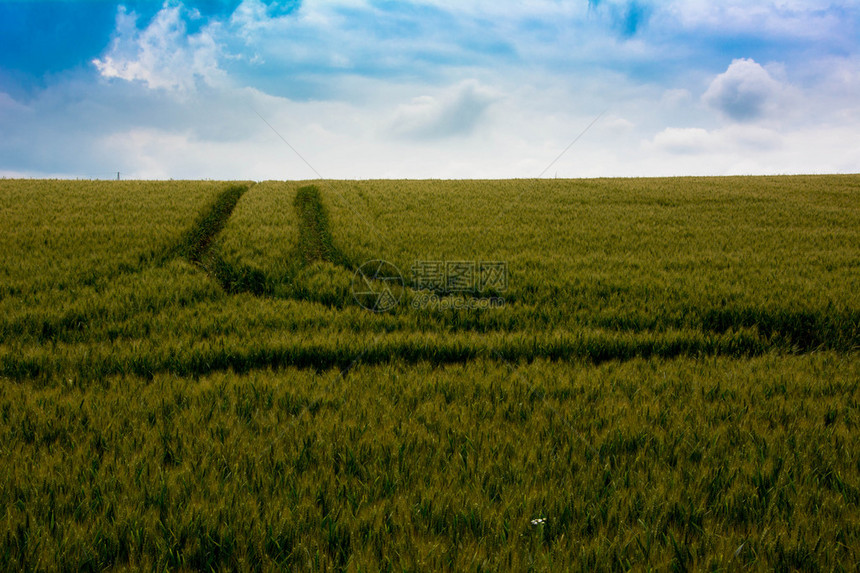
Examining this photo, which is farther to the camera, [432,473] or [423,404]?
[423,404]

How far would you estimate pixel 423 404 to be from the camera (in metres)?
3.65

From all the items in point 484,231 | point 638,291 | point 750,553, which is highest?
point 484,231

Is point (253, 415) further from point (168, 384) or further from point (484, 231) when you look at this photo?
point (484, 231)

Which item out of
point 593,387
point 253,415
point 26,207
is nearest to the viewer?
point 253,415

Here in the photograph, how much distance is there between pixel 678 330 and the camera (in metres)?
5.82

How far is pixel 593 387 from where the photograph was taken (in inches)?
159

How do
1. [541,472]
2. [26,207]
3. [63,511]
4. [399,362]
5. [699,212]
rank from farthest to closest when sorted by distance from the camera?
[699,212] → [26,207] → [399,362] → [541,472] → [63,511]

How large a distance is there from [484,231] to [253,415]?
880cm

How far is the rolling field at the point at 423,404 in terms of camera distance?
2131 millimetres

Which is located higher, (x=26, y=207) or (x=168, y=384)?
(x=26, y=207)

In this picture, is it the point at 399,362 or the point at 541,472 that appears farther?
the point at 399,362

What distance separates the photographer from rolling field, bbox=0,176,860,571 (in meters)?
2.13

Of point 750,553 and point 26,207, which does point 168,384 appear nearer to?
point 750,553

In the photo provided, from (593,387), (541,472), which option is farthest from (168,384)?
(593,387)
